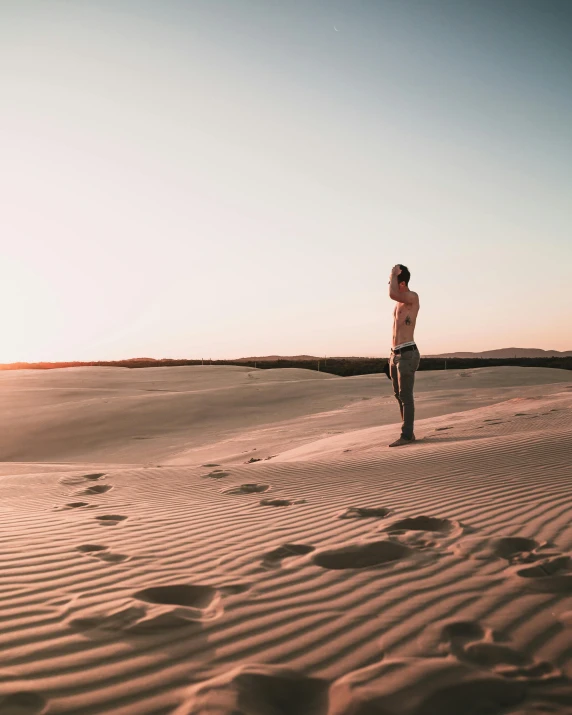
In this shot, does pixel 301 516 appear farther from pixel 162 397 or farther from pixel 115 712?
pixel 162 397

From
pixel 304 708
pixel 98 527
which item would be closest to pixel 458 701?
pixel 304 708

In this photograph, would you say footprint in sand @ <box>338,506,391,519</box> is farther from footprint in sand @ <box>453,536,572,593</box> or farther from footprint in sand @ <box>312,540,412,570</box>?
footprint in sand @ <box>453,536,572,593</box>

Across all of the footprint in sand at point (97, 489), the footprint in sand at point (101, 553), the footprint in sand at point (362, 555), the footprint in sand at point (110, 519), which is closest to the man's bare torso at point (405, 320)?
the footprint in sand at point (97, 489)

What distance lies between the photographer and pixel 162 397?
1975 centimetres

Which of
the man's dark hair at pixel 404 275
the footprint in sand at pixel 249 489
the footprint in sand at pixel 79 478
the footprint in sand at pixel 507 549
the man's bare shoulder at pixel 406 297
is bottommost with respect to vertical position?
the footprint in sand at pixel 79 478

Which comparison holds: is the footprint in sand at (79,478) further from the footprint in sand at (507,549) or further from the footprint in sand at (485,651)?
the footprint in sand at (485,651)

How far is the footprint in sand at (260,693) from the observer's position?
1.99 metres

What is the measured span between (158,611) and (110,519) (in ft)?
7.91

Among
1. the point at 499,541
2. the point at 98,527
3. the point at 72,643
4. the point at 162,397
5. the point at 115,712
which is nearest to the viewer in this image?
the point at 115,712

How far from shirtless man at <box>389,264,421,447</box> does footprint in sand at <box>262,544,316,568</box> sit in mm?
4956

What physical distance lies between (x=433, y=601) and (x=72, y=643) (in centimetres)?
162

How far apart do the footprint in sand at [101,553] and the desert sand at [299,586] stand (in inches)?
0.8

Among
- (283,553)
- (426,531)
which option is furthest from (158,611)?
(426,531)

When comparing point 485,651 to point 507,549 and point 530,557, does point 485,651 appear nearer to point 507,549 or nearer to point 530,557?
point 530,557
